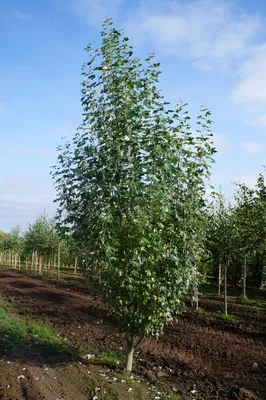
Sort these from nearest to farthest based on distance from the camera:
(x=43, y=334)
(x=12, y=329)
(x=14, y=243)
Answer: (x=43, y=334), (x=12, y=329), (x=14, y=243)

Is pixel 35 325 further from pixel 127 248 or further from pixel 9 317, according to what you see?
pixel 127 248

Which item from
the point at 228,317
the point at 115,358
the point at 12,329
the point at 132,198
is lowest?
the point at 228,317

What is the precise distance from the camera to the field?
27.7ft

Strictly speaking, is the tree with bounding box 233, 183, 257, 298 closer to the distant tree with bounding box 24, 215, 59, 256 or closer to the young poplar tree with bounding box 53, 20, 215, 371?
the young poplar tree with bounding box 53, 20, 215, 371

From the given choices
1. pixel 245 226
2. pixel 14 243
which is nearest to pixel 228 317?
pixel 245 226

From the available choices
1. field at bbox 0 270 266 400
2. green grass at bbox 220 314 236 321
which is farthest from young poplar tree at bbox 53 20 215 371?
green grass at bbox 220 314 236 321

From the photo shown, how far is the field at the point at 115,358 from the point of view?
8.43 metres

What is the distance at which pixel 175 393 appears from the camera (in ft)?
28.5

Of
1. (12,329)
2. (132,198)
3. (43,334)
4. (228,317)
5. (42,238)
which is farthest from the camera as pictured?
(42,238)

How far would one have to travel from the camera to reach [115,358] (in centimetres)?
1067

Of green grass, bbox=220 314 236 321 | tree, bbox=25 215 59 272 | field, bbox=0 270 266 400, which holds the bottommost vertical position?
green grass, bbox=220 314 236 321

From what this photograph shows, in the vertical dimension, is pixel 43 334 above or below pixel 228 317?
above

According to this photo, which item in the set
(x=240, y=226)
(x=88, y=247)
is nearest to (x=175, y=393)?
(x=88, y=247)

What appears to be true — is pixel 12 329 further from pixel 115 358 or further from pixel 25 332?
pixel 115 358
